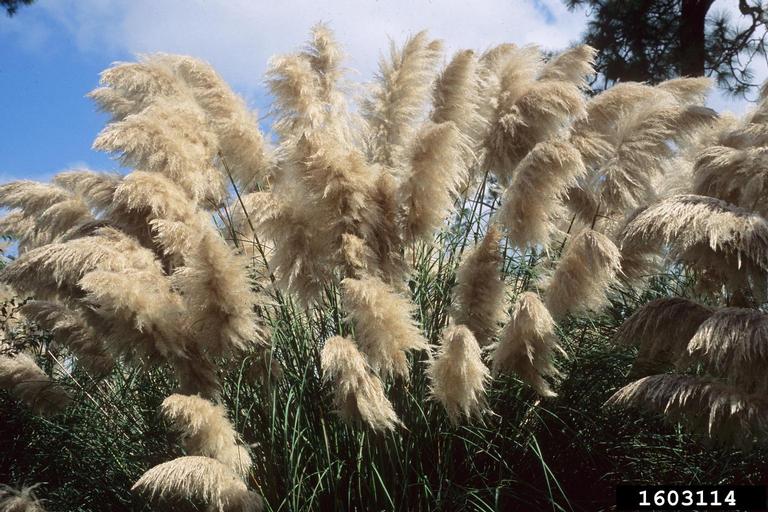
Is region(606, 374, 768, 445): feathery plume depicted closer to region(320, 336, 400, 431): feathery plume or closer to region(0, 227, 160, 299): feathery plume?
region(320, 336, 400, 431): feathery plume

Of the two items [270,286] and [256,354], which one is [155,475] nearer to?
[256,354]

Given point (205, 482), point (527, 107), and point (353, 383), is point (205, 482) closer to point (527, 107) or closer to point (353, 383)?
point (353, 383)

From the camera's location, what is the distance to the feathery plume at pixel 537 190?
3.30 metres

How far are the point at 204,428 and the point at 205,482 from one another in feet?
0.74

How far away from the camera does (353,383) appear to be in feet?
9.82

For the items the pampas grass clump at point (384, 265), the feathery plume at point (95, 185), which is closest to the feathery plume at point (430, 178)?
the pampas grass clump at point (384, 265)

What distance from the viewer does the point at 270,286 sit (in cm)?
397

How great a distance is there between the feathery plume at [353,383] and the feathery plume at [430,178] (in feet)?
2.26

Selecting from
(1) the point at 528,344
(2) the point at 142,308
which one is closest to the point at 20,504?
(2) the point at 142,308

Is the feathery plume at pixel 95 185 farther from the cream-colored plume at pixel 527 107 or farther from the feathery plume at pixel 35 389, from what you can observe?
the cream-colored plume at pixel 527 107

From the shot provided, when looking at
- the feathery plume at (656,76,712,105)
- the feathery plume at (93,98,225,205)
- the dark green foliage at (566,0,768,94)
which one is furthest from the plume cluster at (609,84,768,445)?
the dark green foliage at (566,0,768,94)

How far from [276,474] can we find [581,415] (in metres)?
1.34

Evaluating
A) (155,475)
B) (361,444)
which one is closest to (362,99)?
(361,444)

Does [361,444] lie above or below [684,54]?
below
